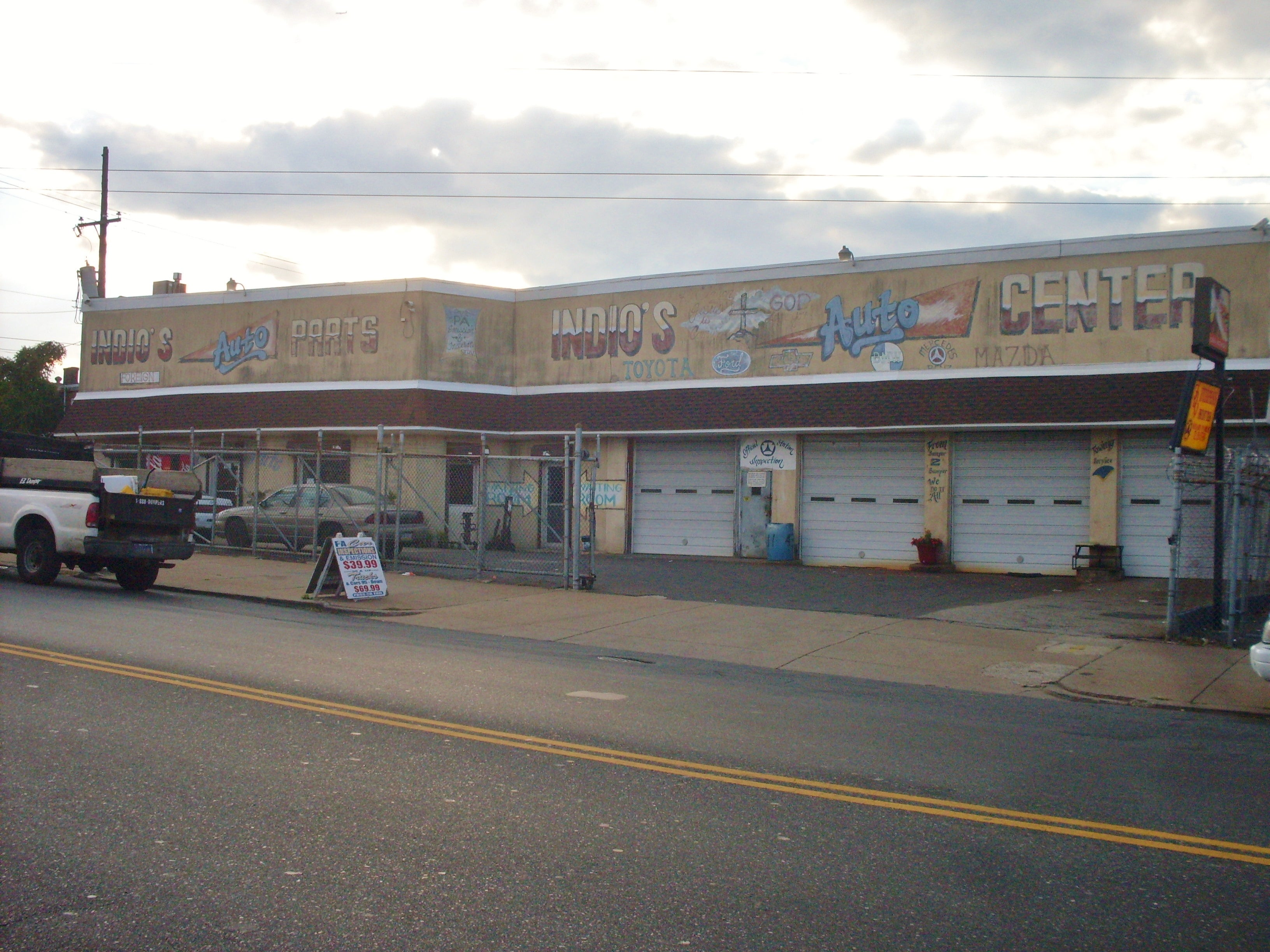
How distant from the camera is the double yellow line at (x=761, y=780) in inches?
221

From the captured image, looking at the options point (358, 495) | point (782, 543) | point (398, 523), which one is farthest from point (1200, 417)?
point (358, 495)

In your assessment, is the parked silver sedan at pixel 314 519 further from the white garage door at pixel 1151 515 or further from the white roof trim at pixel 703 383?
the white garage door at pixel 1151 515

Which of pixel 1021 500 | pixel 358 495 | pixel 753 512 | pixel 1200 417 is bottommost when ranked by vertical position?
pixel 753 512

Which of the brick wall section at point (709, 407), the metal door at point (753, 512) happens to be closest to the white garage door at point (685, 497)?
the metal door at point (753, 512)

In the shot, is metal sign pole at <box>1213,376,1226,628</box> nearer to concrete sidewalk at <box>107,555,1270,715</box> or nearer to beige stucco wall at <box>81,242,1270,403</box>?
concrete sidewalk at <box>107,555,1270,715</box>

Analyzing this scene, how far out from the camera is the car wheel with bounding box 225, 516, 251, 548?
914 inches

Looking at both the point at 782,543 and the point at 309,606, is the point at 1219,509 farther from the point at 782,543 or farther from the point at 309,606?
the point at 309,606

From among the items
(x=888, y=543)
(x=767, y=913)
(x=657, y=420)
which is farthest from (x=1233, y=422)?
(x=767, y=913)

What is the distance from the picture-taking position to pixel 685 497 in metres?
25.5

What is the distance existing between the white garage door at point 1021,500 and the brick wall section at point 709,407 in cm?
84

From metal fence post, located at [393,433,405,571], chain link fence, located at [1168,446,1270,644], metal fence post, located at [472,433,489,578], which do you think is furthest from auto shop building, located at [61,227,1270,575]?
metal fence post, located at [472,433,489,578]

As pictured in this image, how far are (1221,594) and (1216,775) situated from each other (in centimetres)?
877

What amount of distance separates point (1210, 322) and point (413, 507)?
53.9 feet

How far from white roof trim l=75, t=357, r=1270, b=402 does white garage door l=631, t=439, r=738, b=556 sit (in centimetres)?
139
